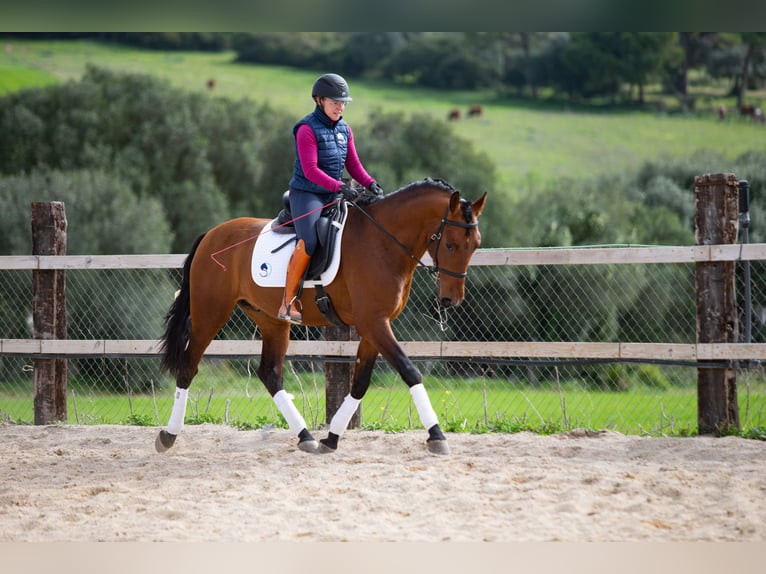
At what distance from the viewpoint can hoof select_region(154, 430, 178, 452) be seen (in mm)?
6172

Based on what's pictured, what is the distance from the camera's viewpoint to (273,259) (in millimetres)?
5988

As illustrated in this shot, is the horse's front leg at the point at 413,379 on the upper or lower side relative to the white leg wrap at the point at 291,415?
upper

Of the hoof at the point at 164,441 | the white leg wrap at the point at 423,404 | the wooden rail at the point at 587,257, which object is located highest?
the wooden rail at the point at 587,257

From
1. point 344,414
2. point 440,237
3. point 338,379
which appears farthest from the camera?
point 338,379

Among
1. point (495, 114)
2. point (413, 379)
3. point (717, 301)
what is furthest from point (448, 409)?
point (495, 114)

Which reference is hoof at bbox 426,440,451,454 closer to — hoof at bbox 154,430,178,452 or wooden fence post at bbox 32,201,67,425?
hoof at bbox 154,430,178,452

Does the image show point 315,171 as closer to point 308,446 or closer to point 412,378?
point 412,378

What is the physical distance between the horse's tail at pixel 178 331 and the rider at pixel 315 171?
1.05 m

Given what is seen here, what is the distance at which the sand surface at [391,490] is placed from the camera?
13.0 feet

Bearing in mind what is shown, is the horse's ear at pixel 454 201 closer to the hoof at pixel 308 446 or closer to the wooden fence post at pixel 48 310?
the hoof at pixel 308 446

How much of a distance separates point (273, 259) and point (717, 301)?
3.40 m

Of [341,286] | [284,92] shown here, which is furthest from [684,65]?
[341,286]

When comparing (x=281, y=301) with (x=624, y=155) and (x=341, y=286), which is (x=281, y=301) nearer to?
(x=341, y=286)

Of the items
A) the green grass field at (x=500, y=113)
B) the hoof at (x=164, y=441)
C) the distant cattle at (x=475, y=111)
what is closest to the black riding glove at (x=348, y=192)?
the hoof at (x=164, y=441)
